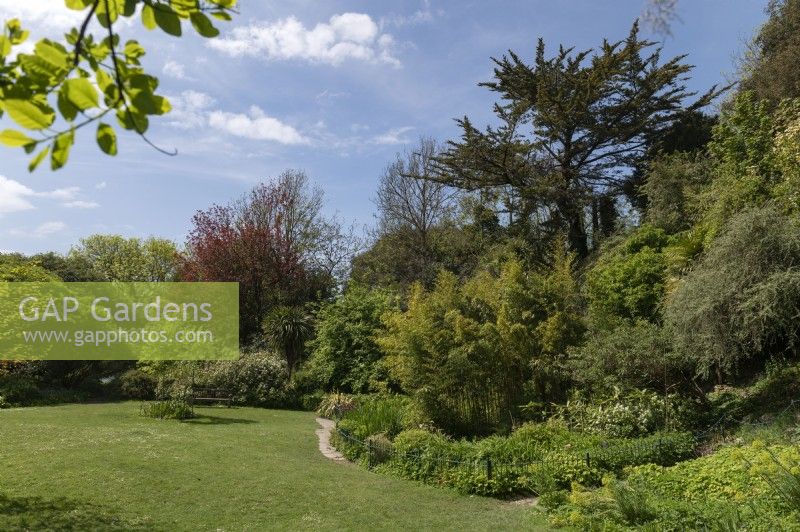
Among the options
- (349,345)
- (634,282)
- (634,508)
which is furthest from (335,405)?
(634,508)

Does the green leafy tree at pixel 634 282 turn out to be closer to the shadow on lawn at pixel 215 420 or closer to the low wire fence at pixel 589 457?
the low wire fence at pixel 589 457

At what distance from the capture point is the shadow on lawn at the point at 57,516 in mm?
5527

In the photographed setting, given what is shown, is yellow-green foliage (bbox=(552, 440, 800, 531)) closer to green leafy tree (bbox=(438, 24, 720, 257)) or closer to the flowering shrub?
the flowering shrub

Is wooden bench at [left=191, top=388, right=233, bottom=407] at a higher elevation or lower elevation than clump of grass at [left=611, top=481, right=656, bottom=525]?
lower

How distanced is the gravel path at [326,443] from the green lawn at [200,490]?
0.94 ft

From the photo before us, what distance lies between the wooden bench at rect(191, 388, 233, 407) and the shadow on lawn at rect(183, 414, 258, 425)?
2.81 m

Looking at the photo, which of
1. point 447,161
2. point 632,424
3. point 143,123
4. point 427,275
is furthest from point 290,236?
point 143,123

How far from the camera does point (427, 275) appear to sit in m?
24.9

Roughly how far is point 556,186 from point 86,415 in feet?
51.3

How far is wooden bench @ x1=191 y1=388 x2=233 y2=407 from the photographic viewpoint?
17.9 meters

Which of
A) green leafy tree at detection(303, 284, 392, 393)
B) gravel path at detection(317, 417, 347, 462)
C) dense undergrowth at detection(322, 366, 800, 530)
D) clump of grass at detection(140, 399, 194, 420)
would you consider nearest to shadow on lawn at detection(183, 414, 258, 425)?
clump of grass at detection(140, 399, 194, 420)

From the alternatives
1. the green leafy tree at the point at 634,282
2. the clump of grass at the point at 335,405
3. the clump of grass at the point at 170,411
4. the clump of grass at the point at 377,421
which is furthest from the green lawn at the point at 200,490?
the green leafy tree at the point at 634,282

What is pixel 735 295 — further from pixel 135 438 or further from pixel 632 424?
pixel 135 438

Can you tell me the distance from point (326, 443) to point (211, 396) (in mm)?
8204
